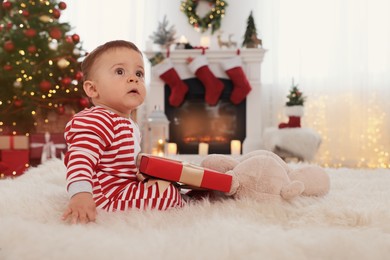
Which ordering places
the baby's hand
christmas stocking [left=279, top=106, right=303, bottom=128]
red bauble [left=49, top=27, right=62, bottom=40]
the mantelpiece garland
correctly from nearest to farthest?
the baby's hand < red bauble [left=49, top=27, right=62, bottom=40] < christmas stocking [left=279, top=106, right=303, bottom=128] < the mantelpiece garland

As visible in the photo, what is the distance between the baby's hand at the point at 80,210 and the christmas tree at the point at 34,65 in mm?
2476

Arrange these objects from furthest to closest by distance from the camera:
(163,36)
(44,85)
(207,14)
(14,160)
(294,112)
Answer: (207,14), (163,36), (294,112), (44,85), (14,160)

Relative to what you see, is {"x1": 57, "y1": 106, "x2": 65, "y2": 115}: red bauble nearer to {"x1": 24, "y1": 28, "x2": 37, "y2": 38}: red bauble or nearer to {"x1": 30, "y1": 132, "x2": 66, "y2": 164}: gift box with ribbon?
{"x1": 30, "y1": 132, "x2": 66, "y2": 164}: gift box with ribbon

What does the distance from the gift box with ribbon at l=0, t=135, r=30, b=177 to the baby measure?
2.17 m

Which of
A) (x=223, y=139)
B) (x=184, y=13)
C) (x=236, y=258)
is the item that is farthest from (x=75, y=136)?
(x=184, y=13)

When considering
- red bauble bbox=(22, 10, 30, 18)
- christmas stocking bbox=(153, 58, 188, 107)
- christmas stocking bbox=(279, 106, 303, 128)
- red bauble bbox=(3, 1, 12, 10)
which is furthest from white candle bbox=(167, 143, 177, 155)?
red bauble bbox=(3, 1, 12, 10)

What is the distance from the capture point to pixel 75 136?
0.96 metres

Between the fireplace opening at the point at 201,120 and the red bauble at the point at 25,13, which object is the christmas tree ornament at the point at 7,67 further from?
the fireplace opening at the point at 201,120

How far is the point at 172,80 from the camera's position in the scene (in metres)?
4.02

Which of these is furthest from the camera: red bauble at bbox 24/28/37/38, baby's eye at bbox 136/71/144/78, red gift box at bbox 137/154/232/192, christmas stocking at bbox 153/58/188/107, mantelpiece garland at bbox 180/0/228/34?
mantelpiece garland at bbox 180/0/228/34

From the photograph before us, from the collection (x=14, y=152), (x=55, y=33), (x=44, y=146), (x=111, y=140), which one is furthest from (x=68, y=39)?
(x=111, y=140)

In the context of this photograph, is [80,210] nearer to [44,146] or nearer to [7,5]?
[44,146]

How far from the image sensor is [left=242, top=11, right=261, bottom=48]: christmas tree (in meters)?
4.05

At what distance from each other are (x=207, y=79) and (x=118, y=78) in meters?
2.98
